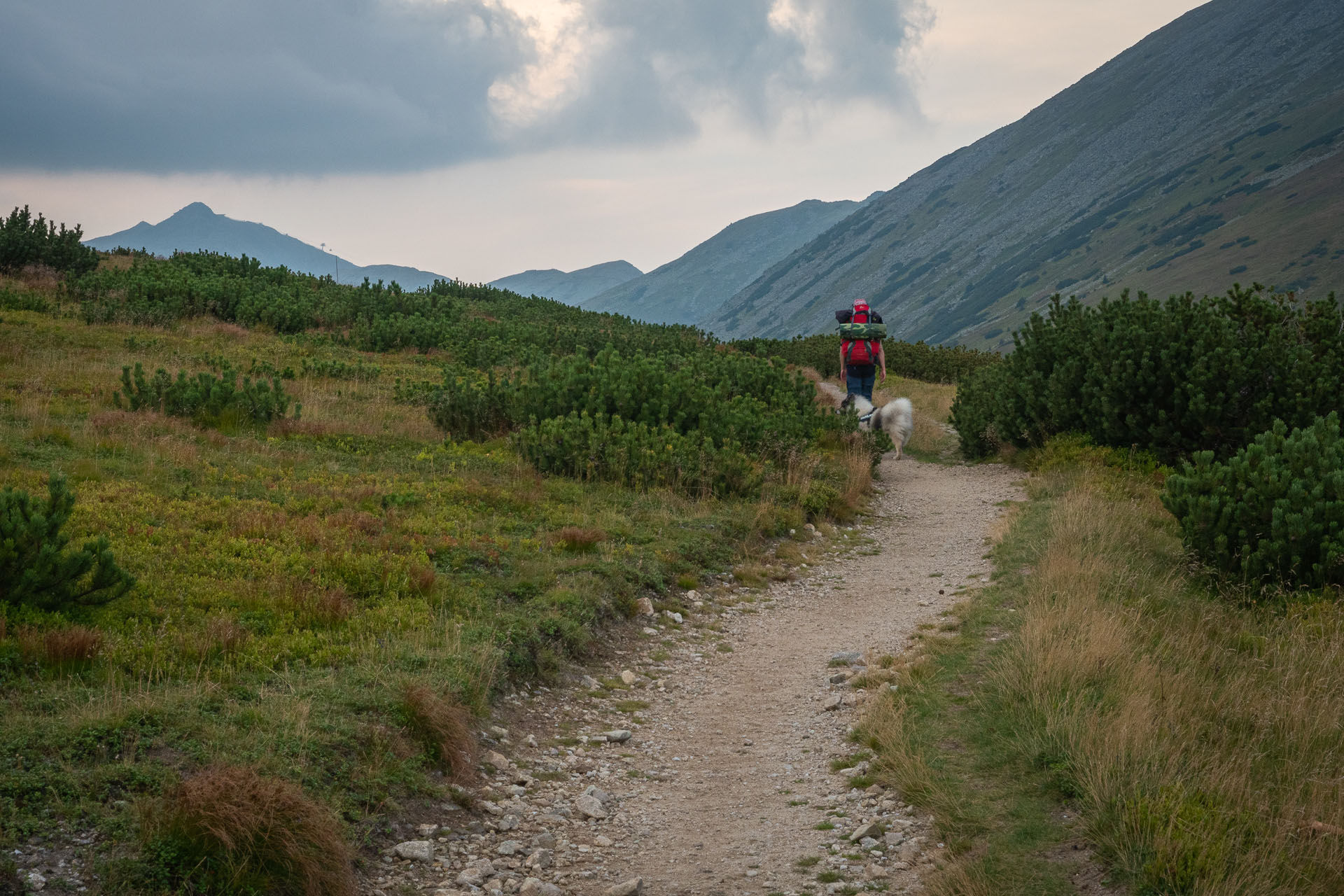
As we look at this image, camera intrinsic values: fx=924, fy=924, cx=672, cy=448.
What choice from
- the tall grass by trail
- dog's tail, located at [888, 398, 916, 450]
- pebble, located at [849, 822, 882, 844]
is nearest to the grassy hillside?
dog's tail, located at [888, 398, 916, 450]

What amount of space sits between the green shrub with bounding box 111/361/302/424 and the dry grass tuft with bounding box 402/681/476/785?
9.42 meters

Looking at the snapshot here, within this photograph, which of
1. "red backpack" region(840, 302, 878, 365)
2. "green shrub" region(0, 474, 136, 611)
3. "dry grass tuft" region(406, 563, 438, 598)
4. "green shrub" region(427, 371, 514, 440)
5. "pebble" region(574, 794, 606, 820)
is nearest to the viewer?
"pebble" region(574, 794, 606, 820)

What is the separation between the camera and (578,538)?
982cm

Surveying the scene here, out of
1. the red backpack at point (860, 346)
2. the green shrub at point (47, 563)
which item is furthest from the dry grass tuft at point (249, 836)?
the red backpack at point (860, 346)

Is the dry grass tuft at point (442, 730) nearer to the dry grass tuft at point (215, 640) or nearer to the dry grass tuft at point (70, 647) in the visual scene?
the dry grass tuft at point (215, 640)

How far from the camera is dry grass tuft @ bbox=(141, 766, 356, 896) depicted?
13.1ft

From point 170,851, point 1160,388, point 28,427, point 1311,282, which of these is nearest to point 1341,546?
point 1160,388

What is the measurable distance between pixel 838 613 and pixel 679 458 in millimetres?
3822

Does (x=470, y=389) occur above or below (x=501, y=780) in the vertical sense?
above

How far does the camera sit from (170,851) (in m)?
3.96

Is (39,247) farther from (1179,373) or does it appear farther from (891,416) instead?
(1179,373)

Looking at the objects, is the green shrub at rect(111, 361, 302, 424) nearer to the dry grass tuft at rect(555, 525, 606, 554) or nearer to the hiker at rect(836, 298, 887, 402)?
the dry grass tuft at rect(555, 525, 606, 554)

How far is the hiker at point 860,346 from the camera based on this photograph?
1730 centimetres

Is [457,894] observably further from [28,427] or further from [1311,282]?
[1311,282]
